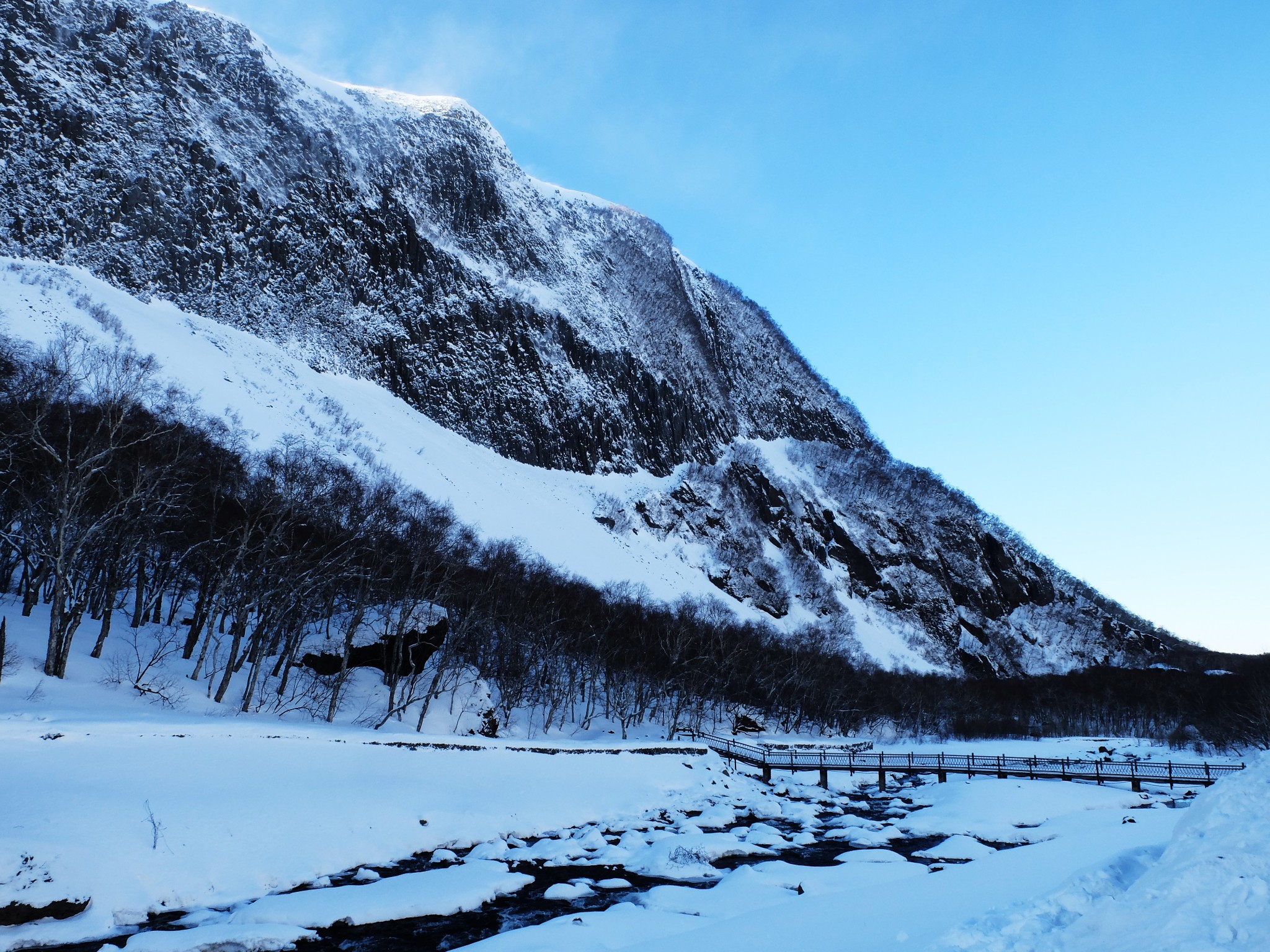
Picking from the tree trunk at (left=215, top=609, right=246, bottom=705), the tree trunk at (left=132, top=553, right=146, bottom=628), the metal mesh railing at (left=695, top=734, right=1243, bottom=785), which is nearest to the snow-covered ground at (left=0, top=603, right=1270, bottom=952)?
the tree trunk at (left=215, top=609, right=246, bottom=705)

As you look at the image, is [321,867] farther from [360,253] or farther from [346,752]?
[360,253]

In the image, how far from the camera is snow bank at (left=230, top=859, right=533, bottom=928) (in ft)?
48.8

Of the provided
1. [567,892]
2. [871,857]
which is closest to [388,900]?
[567,892]

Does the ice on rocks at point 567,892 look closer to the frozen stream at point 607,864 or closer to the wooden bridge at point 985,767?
the frozen stream at point 607,864

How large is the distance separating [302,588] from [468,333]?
8041 centimetres

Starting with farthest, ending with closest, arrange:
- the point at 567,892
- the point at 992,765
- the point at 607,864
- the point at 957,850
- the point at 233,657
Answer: the point at 992,765 < the point at 233,657 < the point at 957,850 < the point at 607,864 < the point at 567,892

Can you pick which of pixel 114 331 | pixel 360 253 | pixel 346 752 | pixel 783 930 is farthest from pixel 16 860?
pixel 360 253

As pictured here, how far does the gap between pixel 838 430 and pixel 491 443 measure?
313 ft

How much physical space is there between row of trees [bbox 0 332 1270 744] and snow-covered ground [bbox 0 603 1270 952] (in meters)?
5.21

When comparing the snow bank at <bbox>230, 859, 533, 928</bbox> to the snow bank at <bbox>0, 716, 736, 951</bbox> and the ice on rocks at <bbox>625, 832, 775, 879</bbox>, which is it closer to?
the snow bank at <bbox>0, 716, 736, 951</bbox>

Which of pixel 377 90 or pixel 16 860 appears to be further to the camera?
pixel 377 90

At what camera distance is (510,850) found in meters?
22.4

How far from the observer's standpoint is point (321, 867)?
18.7 metres

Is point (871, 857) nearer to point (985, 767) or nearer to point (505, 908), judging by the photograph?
point (505, 908)
